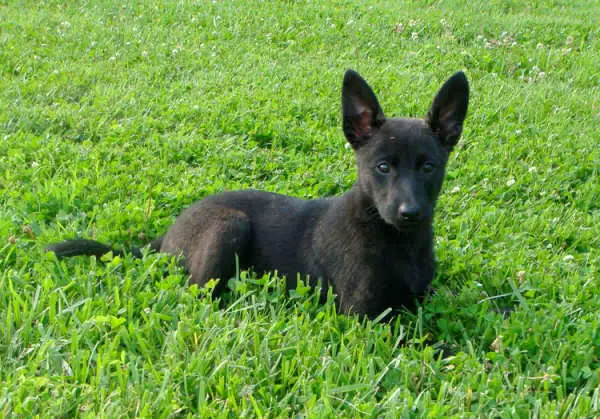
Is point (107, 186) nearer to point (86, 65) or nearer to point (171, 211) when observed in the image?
point (171, 211)

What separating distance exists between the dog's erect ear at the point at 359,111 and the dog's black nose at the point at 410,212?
589mm

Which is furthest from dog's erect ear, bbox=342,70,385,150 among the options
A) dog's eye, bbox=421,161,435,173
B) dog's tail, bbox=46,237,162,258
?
dog's tail, bbox=46,237,162,258

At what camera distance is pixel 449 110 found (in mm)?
3750

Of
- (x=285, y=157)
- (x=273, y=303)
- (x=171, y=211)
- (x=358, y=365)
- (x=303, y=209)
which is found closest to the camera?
(x=358, y=365)

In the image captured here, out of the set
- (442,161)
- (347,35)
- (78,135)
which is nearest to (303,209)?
(442,161)

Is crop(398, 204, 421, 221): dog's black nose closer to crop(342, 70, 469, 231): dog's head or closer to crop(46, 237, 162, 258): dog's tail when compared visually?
crop(342, 70, 469, 231): dog's head

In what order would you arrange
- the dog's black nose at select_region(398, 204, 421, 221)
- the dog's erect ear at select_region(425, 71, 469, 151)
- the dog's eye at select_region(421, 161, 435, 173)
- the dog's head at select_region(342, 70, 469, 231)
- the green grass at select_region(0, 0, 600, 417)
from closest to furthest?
the green grass at select_region(0, 0, 600, 417) → the dog's black nose at select_region(398, 204, 421, 221) → the dog's head at select_region(342, 70, 469, 231) → the dog's eye at select_region(421, 161, 435, 173) → the dog's erect ear at select_region(425, 71, 469, 151)

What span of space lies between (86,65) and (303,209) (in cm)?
424

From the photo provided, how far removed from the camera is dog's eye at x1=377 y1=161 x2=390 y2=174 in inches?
140

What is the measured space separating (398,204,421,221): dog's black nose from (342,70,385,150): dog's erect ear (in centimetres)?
59

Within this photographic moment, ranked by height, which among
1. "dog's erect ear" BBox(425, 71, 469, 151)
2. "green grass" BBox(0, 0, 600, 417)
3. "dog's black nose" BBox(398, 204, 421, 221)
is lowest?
"green grass" BBox(0, 0, 600, 417)

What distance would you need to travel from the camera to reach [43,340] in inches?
116

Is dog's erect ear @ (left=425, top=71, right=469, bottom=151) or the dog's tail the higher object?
dog's erect ear @ (left=425, top=71, right=469, bottom=151)

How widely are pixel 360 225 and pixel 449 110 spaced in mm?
Result: 798
